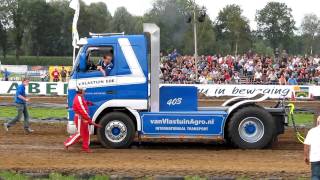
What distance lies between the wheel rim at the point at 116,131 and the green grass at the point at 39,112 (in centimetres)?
A: 755

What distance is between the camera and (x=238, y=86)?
32750 millimetres

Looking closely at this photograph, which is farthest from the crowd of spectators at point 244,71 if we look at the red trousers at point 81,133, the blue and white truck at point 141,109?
the red trousers at point 81,133

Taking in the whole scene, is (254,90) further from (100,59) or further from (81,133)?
(81,133)

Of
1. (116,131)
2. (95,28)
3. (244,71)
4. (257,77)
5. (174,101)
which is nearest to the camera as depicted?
(116,131)

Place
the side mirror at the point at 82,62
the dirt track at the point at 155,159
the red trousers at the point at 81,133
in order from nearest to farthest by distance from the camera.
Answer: the dirt track at the point at 155,159
the red trousers at the point at 81,133
the side mirror at the point at 82,62

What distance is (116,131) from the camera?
1377 cm

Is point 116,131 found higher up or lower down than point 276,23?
lower down

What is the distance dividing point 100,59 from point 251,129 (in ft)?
12.8

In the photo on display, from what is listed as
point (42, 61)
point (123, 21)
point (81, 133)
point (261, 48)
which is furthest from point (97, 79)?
point (261, 48)

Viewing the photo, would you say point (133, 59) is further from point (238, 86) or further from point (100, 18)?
point (100, 18)

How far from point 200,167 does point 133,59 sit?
363 cm

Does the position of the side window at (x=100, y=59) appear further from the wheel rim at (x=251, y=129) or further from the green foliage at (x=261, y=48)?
the green foliage at (x=261, y=48)

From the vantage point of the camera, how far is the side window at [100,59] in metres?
13.8

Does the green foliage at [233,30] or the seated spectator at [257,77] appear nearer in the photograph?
the seated spectator at [257,77]
